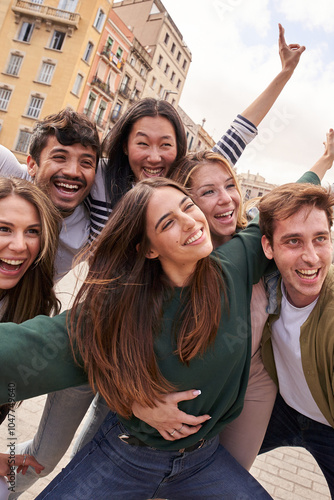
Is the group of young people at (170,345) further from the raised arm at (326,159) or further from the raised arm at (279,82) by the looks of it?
the raised arm at (279,82)

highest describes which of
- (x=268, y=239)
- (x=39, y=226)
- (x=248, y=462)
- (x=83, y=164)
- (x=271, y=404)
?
(x=83, y=164)

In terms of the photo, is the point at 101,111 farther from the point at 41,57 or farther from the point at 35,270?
the point at 35,270

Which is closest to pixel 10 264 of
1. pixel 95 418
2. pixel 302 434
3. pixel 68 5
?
pixel 95 418

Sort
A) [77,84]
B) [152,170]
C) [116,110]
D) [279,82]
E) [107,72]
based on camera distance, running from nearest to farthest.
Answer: [152,170] → [279,82] → [77,84] → [107,72] → [116,110]

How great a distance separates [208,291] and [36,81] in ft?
81.6

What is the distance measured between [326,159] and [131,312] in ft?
6.16

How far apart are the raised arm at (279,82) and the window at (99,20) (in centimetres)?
2436

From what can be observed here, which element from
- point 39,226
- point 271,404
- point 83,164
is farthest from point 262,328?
point 83,164

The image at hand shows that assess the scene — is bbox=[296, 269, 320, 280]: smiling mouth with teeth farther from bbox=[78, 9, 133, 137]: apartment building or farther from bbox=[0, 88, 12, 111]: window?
bbox=[0, 88, 12, 111]: window

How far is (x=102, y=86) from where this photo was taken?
25.0 meters

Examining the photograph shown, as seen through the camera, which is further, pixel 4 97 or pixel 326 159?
pixel 4 97

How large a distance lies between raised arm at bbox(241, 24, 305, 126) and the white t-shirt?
1428 millimetres

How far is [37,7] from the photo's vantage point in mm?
23578

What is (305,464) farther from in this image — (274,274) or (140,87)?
(140,87)
